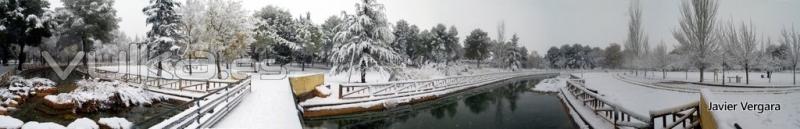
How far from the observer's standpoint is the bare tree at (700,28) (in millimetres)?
25484

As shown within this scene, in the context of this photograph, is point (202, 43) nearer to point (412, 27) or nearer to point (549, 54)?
point (412, 27)

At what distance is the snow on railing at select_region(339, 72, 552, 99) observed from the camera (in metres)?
18.6

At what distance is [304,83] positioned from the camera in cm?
2042

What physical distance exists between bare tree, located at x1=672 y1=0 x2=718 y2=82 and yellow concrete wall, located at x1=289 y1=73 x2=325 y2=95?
22.1 m

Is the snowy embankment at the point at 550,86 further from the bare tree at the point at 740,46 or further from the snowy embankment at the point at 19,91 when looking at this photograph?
the snowy embankment at the point at 19,91

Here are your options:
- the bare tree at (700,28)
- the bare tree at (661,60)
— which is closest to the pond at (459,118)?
the bare tree at (700,28)

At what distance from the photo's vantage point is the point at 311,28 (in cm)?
4447

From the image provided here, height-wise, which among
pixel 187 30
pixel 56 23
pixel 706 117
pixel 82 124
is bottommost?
pixel 82 124

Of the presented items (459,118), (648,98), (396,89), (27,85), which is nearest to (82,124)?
(459,118)

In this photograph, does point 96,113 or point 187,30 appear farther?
point 187,30

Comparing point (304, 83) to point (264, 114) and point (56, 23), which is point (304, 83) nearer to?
point (264, 114)

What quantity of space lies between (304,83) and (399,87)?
5.43 metres

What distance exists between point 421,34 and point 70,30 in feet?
139

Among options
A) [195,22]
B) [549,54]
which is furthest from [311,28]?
[549,54]
